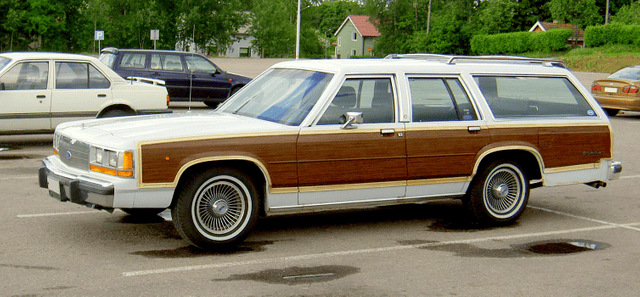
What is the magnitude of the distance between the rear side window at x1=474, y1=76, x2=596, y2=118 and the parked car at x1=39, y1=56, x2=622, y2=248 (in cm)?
1

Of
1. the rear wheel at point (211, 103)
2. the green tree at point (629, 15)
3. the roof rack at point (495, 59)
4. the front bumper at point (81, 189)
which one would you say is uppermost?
the green tree at point (629, 15)

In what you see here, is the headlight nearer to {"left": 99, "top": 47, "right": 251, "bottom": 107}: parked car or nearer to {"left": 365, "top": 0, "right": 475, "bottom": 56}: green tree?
{"left": 99, "top": 47, "right": 251, "bottom": 107}: parked car

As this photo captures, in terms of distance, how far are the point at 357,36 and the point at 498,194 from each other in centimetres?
12185

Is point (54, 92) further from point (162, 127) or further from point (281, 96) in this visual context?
point (162, 127)

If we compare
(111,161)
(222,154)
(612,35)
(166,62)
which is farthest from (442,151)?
(612,35)

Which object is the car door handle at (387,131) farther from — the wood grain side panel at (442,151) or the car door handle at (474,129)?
the car door handle at (474,129)

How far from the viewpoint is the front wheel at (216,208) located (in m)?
6.42

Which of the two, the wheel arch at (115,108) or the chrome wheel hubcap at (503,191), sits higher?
the wheel arch at (115,108)

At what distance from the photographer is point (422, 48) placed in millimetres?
89688

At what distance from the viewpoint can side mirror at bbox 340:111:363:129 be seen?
266 inches

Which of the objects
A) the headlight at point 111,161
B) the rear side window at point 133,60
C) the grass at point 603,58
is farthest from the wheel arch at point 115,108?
the grass at point 603,58

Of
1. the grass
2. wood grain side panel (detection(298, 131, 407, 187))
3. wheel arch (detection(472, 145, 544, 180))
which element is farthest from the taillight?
the grass

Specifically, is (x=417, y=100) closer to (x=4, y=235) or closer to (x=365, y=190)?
(x=365, y=190)

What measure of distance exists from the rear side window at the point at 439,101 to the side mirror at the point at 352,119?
0.71 meters
